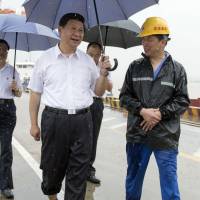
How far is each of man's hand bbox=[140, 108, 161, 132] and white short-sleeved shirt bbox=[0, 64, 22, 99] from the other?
6.23ft

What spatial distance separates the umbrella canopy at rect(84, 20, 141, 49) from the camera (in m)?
5.94

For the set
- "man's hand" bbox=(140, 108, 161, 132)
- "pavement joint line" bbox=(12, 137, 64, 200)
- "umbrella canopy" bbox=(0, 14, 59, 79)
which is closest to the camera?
"man's hand" bbox=(140, 108, 161, 132)

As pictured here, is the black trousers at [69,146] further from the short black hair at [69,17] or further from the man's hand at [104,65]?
the short black hair at [69,17]

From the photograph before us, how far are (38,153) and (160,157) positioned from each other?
461 centimetres

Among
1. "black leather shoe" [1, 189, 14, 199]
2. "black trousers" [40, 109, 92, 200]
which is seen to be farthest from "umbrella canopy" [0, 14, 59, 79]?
"black leather shoe" [1, 189, 14, 199]

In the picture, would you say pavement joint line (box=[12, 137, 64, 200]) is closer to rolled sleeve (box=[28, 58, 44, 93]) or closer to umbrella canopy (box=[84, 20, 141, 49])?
rolled sleeve (box=[28, 58, 44, 93])

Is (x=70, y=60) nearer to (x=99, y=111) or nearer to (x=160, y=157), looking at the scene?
(x=160, y=157)

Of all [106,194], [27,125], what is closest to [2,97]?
[106,194]

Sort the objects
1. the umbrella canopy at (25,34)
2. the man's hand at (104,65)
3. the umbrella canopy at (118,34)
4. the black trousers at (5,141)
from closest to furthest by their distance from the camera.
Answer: the man's hand at (104,65), the umbrella canopy at (25,34), the black trousers at (5,141), the umbrella canopy at (118,34)

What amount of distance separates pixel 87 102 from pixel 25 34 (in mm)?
2263

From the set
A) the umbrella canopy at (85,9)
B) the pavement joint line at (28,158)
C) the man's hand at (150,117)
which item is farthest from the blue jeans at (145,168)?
the umbrella canopy at (85,9)

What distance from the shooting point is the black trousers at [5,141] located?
5.59m

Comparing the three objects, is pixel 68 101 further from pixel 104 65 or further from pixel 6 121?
pixel 6 121

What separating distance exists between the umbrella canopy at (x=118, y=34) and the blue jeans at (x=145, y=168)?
1.75 m
